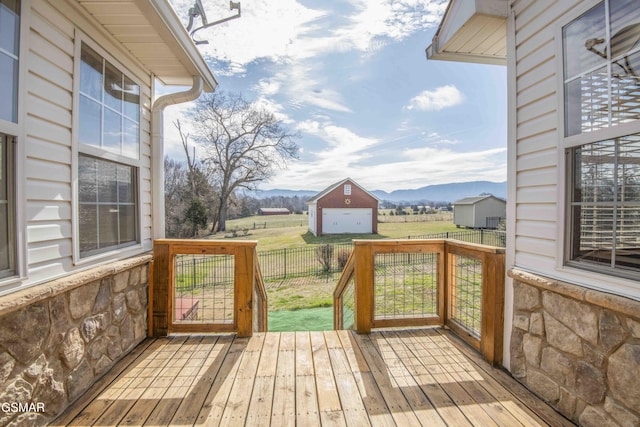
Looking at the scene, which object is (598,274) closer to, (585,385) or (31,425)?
(585,385)

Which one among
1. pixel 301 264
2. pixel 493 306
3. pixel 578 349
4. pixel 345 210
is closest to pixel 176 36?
pixel 493 306

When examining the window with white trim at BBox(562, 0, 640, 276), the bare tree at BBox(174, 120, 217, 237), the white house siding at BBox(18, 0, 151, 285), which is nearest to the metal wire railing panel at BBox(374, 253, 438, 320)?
the window with white trim at BBox(562, 0, 640, 276)

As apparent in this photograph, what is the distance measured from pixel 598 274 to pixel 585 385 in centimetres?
70

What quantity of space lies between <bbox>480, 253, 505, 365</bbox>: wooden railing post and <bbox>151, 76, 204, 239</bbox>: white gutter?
11.2ft

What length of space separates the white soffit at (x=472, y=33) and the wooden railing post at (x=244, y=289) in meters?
2.93

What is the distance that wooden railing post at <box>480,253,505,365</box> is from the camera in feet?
7.98

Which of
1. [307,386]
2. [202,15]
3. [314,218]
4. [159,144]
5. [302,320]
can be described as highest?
[202,15]

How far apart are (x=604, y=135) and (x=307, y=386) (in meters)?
2.61

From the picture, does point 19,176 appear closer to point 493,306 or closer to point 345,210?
point 493,306

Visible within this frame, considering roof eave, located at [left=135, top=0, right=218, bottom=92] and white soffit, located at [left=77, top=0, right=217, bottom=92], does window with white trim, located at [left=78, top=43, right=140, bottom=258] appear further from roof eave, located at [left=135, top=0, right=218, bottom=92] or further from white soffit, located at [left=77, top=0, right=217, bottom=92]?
roof eave, located at [left=135, top=0, right=218, bottom=92]

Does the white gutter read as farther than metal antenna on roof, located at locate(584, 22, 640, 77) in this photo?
Yes

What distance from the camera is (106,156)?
2.46m

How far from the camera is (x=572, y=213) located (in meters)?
1.92

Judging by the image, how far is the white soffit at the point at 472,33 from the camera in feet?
7.84
